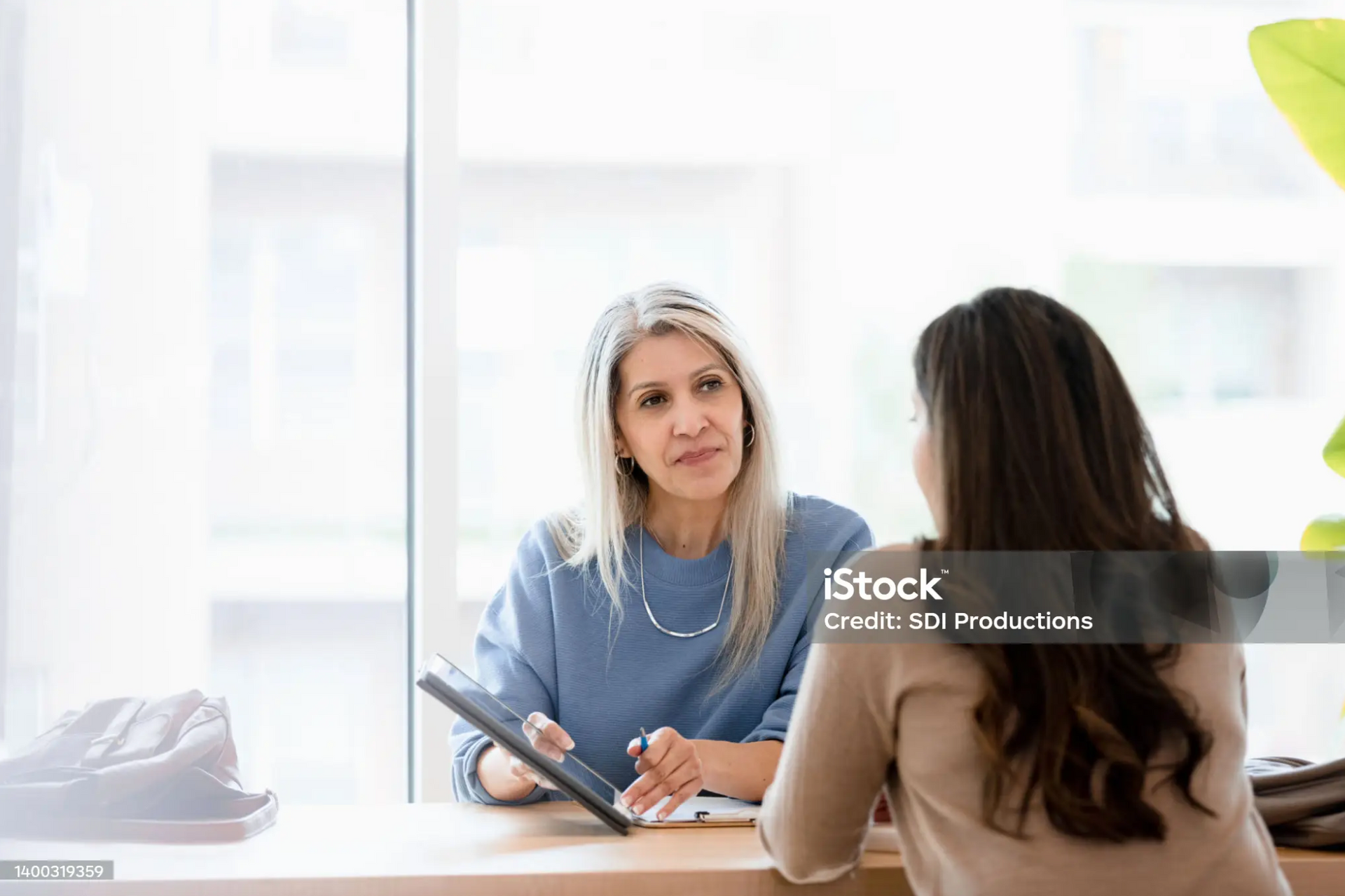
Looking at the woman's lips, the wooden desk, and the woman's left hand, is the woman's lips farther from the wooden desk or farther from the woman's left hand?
the wooden desk

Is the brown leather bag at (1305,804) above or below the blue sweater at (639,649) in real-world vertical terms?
below

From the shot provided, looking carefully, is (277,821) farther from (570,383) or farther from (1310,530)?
(1310,530)

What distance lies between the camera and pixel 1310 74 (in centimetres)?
146

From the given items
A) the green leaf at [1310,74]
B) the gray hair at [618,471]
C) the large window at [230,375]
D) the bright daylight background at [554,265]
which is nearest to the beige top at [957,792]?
the gray hair at [618,471]

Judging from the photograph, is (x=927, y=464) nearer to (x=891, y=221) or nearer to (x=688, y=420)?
(x=688, y=420)

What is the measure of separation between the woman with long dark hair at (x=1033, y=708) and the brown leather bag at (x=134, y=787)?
0.66 metres

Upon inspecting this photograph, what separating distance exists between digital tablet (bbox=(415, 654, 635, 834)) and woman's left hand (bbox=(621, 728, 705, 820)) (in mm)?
29

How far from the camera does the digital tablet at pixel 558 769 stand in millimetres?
1161

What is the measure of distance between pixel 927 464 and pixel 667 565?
0.70 m

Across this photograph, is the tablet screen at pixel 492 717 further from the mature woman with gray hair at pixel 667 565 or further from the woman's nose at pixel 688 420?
the woman's nose at pixel 688 420

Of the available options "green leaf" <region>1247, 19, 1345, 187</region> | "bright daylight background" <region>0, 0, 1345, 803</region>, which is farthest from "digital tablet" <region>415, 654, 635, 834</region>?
"green leaf" <region>1247, 19, 1345, 187</region>

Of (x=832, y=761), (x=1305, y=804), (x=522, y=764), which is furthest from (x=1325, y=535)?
(x=522, y=764)

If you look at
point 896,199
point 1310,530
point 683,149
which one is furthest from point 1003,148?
point 1310,530

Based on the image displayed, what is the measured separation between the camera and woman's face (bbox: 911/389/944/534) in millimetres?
1014
